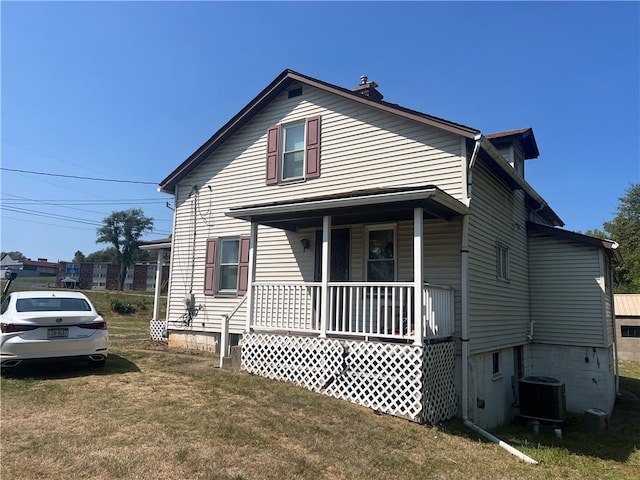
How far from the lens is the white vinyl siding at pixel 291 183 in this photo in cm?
960

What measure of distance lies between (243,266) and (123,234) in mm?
62896

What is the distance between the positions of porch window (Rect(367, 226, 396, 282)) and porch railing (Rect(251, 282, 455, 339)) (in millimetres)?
606

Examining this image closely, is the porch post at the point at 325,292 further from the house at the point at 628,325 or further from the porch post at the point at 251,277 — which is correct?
the house at the point at 628,325

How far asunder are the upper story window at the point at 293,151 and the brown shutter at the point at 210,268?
2.43m

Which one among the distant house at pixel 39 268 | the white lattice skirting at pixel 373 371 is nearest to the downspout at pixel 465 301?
the white lattice skirting at pixel 373 371

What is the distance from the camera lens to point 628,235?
42625 mm

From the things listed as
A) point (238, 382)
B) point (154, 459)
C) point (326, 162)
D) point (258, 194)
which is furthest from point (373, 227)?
point (154, 459)

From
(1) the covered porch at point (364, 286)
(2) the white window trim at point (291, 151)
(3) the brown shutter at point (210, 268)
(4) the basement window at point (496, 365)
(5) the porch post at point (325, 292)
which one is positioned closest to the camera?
(1) the covered porch at point (364, 286)

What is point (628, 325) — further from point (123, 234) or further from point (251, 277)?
point (123, 234)

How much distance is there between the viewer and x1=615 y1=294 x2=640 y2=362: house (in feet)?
76.3

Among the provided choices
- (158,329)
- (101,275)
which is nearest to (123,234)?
(101,275)

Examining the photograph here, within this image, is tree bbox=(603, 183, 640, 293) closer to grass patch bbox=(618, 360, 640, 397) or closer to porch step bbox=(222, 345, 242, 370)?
grass patch bbox=(618, 360, 640, 397)

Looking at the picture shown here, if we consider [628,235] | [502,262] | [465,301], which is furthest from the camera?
[628,235]

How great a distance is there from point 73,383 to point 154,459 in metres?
3.58
